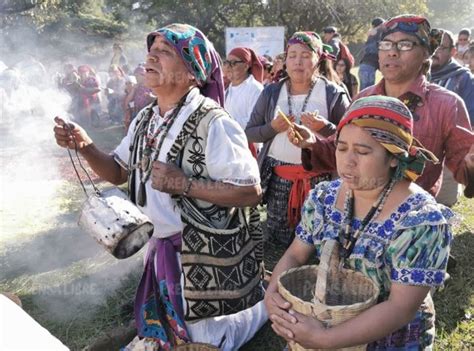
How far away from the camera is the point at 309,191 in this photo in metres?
2.56

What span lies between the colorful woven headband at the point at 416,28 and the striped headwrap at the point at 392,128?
101 cm

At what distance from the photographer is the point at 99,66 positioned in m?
25.8

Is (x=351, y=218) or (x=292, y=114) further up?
(x=351, y=218)

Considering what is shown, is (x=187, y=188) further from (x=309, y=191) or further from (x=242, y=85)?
(x=242, y=85)

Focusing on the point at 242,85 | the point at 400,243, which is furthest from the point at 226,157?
the point at 242,85

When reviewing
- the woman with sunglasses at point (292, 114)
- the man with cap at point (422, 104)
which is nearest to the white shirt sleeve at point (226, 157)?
the man with cap at point (422, 104)

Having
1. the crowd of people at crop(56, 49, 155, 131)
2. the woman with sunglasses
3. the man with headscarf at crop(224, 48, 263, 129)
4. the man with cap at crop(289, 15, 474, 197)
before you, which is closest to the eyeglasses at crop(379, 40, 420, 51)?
the man with cap at crop(289, 15, 474, 197)

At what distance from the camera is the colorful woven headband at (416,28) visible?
2.49 m

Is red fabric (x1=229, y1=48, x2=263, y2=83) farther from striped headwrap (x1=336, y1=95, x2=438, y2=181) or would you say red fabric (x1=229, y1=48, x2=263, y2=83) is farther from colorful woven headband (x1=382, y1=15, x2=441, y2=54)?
striped headwrap (x1=336, y1=95, x2=438, y2=181)

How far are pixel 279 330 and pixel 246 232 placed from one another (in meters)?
0.96

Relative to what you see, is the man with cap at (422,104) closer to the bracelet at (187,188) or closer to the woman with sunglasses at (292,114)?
the bracelet at (187,188)

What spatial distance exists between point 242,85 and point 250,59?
363 millimetres

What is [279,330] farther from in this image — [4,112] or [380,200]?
[4,112]

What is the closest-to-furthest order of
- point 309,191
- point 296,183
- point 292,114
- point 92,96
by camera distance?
point 309,191 < point 292,114 < point 296,183 < point 92,96
